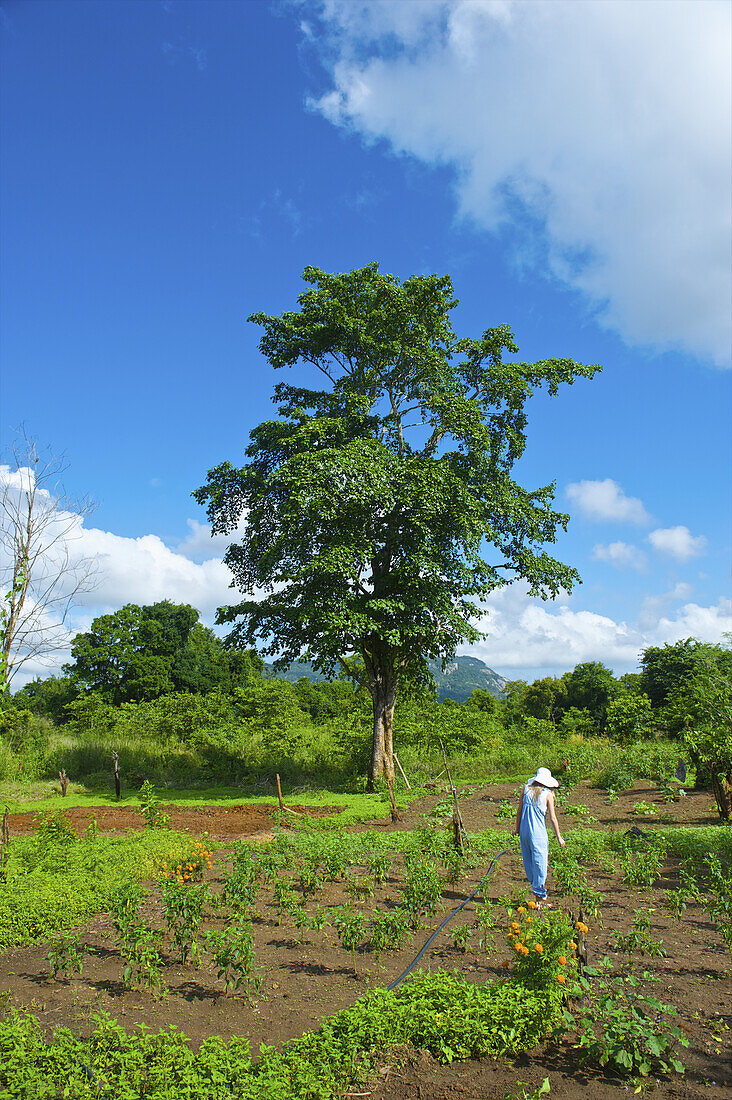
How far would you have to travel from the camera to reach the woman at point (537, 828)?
7449 millimetres

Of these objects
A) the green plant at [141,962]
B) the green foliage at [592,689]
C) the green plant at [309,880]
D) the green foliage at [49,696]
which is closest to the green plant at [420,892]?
the green plant at [309,880]

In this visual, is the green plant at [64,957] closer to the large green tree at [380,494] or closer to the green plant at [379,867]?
the green plant at [379,867]

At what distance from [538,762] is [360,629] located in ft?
30.2

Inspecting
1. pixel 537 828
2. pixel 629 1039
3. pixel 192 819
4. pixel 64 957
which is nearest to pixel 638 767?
pixel 537 828

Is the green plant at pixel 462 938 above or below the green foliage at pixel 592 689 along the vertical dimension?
below

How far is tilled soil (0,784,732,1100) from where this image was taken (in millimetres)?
4156

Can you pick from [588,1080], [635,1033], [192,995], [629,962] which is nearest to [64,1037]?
[192,995]

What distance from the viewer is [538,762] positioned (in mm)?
20953

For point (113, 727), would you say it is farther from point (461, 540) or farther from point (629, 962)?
point (629, 962)

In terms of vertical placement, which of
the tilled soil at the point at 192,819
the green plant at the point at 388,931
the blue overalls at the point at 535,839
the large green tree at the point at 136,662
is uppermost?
the large green tree at the point at 136,662

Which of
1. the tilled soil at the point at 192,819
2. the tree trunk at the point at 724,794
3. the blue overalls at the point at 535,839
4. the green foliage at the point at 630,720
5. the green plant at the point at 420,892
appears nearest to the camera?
the green plant at the point at 420,892

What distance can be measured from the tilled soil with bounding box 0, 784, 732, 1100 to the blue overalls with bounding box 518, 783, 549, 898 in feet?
1.67

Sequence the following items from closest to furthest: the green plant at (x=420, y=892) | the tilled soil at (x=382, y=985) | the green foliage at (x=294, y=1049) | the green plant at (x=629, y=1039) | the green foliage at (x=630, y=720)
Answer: the green foliage at (x=294, y=1049), the green plant at (x=629, y=1039), the tilled soil at (x=382, y=985), the green plant at (x=420, y=892), the green foliage at (x=630, y=720)

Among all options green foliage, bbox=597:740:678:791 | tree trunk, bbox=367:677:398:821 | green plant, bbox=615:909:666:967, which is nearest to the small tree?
green foliage, bbox=597:740:678:791
